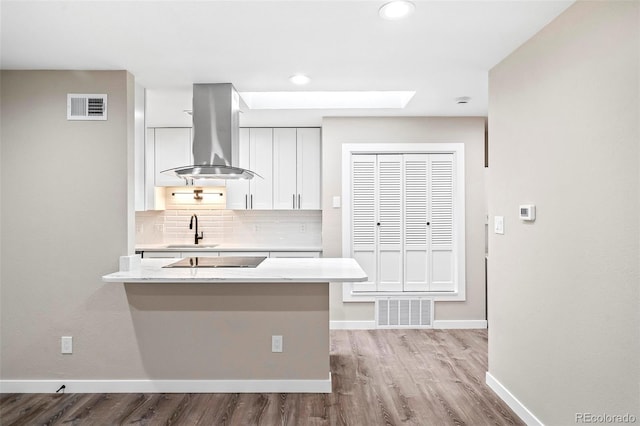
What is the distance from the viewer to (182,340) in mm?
2889

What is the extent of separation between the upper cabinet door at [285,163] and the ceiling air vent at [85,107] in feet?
7.17

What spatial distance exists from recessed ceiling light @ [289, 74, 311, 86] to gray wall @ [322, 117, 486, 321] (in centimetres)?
124

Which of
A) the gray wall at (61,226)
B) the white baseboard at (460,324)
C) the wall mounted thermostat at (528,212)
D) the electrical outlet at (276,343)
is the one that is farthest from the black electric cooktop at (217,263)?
the white baseboard at (460,324)

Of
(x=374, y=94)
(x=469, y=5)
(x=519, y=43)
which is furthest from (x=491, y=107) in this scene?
(x=374, y=94)

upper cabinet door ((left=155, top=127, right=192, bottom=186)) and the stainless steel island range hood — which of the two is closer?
the stainless steel island range hood

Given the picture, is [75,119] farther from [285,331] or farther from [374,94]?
[374,94]

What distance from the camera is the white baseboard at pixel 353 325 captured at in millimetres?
4367

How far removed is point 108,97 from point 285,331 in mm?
2209

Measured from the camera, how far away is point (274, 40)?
7.75ft

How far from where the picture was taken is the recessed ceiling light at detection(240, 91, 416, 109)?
156 inches

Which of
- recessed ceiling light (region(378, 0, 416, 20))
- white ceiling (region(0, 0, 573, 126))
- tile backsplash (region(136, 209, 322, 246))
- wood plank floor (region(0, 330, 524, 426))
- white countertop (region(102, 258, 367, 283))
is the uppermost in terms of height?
white ceiling (region(0, 0, 573, 126))

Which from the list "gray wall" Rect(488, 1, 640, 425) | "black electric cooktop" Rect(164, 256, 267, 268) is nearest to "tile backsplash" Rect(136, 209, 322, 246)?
"black electric cooktop" Rect(164, 256, 267, 268)

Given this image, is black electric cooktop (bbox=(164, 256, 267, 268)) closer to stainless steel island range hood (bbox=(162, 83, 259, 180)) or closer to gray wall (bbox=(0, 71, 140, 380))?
gray wall (bbox=(0, 71, 140, 380))

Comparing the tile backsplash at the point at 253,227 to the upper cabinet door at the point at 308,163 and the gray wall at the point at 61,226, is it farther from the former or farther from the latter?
the gray wall at the point at 61,226
